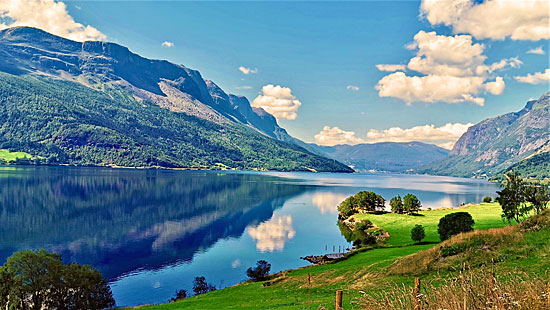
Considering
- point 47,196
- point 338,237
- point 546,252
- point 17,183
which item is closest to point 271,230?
point 338,237

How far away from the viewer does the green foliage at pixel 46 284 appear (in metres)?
41.6

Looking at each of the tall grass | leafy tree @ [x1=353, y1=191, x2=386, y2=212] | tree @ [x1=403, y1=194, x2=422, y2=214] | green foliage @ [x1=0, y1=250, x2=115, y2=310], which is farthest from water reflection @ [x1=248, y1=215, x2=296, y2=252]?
the tall grass

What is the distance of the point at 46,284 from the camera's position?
43375 millimetres

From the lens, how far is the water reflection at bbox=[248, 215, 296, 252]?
313ft

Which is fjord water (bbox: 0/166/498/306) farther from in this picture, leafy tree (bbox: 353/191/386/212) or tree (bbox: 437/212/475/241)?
tree (bbox: 437/212/475/241)

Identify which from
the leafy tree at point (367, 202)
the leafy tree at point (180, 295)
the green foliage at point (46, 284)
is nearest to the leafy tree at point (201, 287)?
the leafy tree at point (180, 295)

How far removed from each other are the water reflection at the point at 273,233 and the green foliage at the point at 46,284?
49.4 metres

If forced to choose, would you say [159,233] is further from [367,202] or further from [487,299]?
[487,299]

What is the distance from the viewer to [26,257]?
42562 millimetres

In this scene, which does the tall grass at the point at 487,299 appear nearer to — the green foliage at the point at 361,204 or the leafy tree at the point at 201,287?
the leafy tree at the point at 201,287

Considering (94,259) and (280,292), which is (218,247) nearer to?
(94,259)

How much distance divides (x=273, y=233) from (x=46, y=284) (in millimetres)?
75611

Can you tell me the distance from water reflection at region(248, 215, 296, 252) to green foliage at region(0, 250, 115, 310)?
49424 mm

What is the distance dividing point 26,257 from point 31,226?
3058 inches
